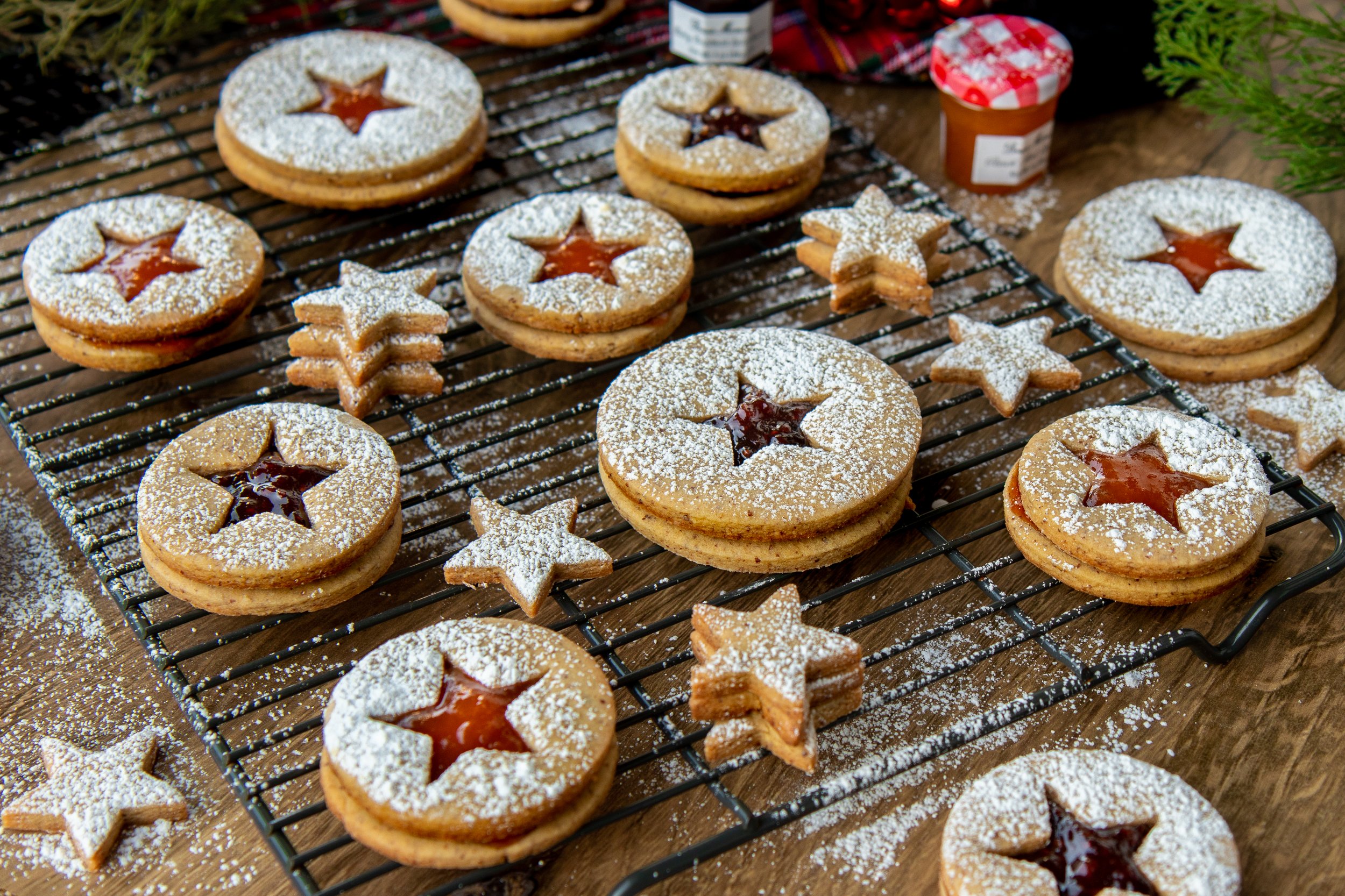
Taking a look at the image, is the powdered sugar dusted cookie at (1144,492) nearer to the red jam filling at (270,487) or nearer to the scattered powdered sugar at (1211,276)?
the scattered powdered sugar at (1211,276)

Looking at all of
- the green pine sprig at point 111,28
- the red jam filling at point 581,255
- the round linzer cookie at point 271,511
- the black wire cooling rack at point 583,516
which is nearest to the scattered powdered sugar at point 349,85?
the black wire cooling rack at point 583,516

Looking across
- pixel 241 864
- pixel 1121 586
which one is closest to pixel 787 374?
pixel 1121 586

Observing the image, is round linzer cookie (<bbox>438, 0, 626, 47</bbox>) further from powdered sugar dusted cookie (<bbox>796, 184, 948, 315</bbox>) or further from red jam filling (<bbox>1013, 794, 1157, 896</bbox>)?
red jam filling (<bbox>1013, 794, 1157, 896</bbox>)

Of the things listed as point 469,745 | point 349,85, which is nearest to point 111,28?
point 349,85

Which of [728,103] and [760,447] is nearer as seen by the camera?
[760,447]

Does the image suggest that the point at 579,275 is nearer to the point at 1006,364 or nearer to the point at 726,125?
the point at 726,125

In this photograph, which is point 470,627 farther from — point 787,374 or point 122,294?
point 122,294
